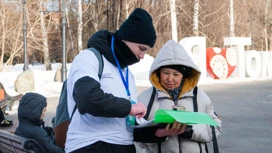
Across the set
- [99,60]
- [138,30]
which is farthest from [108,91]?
[138,30]

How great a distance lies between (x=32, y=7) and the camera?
41.0 m

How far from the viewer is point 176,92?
298cm

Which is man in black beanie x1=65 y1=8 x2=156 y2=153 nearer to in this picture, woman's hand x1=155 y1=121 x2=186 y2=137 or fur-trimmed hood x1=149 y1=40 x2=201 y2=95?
woman's hand x1=155 y1=121 x2=186 y2=137

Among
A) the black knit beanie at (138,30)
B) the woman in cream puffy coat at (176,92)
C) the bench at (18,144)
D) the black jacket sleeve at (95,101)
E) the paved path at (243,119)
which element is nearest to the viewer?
the black jacket sleeve at (95,101)

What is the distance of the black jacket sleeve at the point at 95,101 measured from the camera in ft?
6.59

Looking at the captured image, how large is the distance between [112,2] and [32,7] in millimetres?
8059

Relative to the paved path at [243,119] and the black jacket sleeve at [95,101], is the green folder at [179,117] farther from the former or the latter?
the paved path at [243,119]

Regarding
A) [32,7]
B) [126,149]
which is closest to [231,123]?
[126,149]

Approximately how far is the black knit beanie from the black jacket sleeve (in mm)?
349

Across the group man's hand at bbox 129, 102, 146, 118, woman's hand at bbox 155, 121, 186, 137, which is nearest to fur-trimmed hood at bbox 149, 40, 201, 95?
woman's hand at bbox 155, 121, 186, 137

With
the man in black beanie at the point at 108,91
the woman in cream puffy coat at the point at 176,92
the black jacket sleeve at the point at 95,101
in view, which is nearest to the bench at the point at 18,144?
the woman in cream puffy coat at the point at 176,92

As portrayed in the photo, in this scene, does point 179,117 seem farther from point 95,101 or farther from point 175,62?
point 175,62

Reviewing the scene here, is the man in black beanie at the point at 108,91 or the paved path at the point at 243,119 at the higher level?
the man in black beanie at the point at 108,91

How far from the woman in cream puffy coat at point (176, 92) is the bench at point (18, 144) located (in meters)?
1.08
